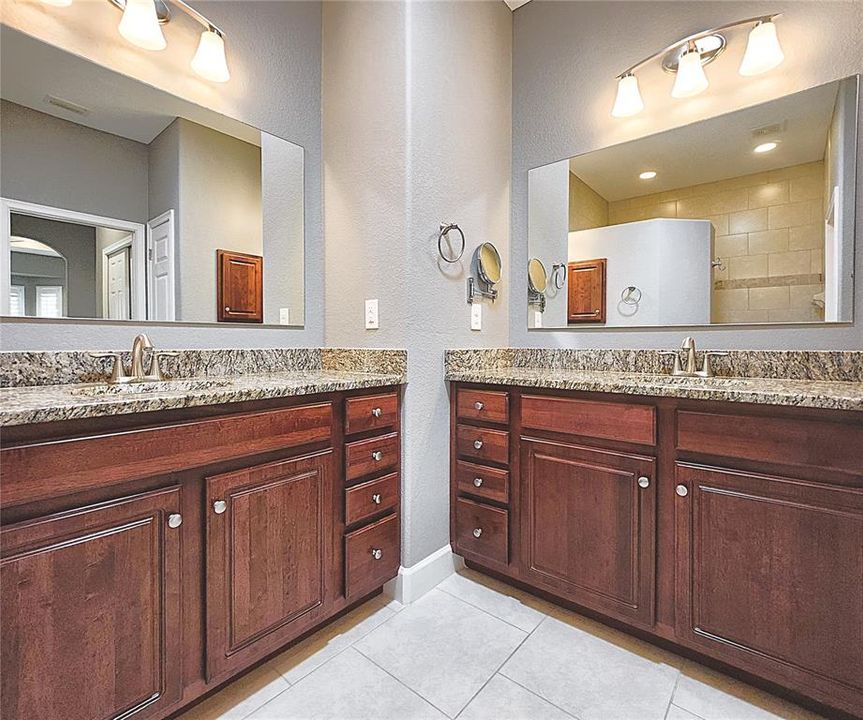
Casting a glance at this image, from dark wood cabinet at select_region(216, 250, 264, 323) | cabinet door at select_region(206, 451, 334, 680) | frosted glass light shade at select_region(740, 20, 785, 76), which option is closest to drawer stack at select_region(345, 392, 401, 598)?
cabinet door at select_region(206, 451, 334, 680)

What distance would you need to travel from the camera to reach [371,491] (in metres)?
1.69

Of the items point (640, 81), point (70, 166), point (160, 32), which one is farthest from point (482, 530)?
point (160, 32)

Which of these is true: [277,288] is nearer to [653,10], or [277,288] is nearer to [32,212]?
[32,212]

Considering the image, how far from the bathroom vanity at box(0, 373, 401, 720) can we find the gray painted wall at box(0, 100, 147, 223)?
0.61 meters

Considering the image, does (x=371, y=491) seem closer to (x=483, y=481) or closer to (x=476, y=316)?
(x=483, y=481)

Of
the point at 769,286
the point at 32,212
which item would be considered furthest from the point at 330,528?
the point at 769,286

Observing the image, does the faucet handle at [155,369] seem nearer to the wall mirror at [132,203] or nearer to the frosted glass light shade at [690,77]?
the wall mirror at [132,203]

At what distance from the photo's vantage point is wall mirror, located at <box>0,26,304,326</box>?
4.36ft

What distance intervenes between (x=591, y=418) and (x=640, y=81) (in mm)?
1532

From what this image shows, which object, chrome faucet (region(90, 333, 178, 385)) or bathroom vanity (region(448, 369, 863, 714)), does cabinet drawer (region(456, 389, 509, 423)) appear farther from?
chrome faucet (region(90, 333, 178, 385))

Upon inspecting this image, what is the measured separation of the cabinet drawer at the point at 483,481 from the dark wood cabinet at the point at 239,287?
3.53 ft

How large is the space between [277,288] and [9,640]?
135 centimetres

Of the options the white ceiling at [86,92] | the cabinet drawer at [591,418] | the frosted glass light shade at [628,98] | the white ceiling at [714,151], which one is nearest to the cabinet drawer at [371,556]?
the cabinet drawer at [591,418]

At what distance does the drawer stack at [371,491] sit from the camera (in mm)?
1604
